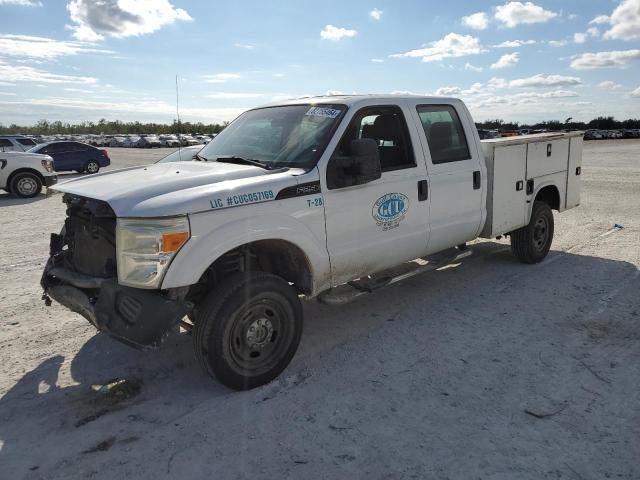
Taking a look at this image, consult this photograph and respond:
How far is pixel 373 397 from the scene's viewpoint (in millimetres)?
3568

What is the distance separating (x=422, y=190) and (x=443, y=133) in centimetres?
77

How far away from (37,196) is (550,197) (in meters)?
13.2

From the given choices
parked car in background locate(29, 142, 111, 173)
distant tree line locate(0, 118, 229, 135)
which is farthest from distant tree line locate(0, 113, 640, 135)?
parked car in background locate(29, 142, 111, 173)

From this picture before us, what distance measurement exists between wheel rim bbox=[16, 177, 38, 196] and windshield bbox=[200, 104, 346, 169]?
11351 mm

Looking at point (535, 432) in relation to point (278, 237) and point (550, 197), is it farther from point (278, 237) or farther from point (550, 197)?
point (550, 197)

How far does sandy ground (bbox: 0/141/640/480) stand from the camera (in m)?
2.90

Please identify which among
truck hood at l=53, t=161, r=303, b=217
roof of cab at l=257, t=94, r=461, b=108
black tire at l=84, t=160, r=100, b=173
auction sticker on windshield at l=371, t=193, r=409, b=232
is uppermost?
roof of cab at l=257, t=94, r=461, b=108

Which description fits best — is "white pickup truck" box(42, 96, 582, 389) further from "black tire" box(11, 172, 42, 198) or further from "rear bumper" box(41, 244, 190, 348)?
"black tire" box(11, 172, 42, 198)

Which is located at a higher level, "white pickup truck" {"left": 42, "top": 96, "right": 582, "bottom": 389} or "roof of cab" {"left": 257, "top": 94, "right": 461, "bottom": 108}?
"roof of cab" {"left": 257, "top": 94, "right": 461, "bottom": 108}

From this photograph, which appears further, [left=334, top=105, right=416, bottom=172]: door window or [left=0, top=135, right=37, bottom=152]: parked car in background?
[left=0, top=135, right=37, bottom=152]: parked car in background

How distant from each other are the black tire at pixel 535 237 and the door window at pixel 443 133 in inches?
65.1

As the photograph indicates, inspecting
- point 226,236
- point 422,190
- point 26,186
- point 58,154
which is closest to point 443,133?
point 422,190

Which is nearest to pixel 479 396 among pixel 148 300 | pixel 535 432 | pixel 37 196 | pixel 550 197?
pixel 535 432

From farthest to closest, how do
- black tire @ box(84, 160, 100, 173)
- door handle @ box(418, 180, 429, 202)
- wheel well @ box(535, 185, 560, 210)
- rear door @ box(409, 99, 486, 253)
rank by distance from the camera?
1. black tire @ box(84, 160, 100, 173)
2. wheel well @ box(535, 185, 560, 210)
3. rear door @ box(409, 99, 486, 253)
4. door handle @ box(418, 180, 429, 202)
